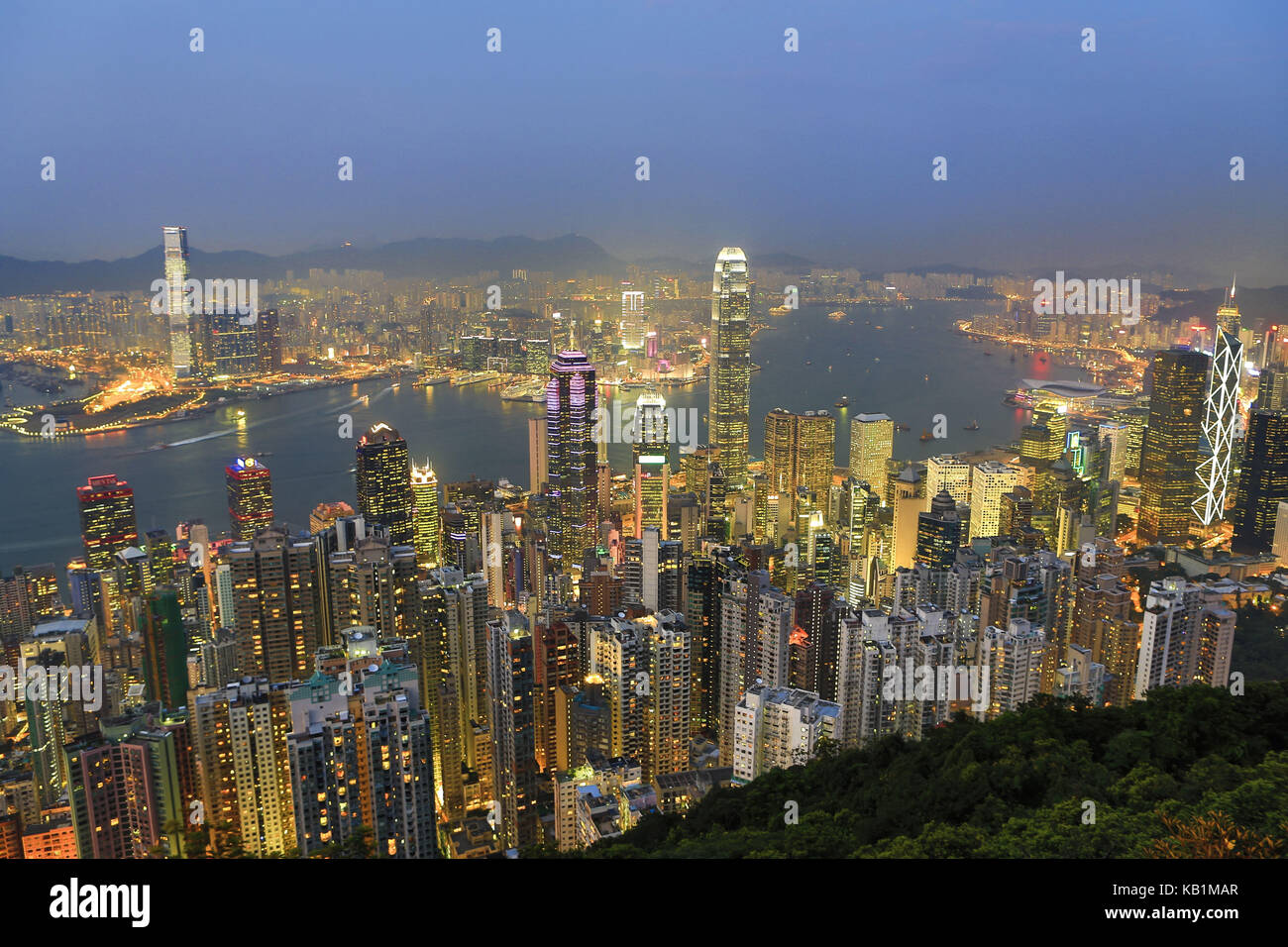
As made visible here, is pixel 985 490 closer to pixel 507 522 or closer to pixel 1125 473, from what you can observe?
pixel 1125 473

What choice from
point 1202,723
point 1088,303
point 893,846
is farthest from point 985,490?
point 893,846

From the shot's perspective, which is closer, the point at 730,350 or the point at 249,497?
the point at 249,497

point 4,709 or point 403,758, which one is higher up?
point 403,758

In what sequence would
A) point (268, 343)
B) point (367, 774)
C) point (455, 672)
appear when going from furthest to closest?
point (268, 343) → point (455, 672) → point (367, 774)

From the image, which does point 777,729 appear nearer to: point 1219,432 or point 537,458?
point 537,458

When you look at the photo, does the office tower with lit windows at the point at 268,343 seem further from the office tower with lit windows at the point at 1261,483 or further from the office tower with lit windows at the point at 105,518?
the office tower with lit windows at the point at 1261,483

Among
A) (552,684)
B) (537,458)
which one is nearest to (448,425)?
(537,458)

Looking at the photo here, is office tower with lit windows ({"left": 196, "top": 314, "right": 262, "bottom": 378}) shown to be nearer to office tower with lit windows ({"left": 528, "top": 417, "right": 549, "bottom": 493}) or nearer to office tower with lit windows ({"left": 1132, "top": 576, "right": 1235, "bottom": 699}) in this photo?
office tower with lit windows ({"left": 528, "top": 417, "right": 549, "bottom": 493})
